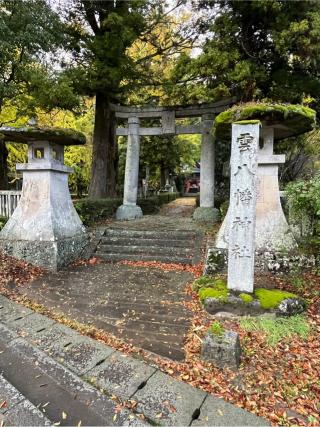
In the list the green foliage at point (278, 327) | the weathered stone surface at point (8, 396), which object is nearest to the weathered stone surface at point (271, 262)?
the green foliage at point (278, 327)

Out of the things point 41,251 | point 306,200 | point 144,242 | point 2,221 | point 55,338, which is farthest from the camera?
point 144,242

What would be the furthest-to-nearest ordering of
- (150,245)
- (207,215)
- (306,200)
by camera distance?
(207,215)
(150,245)
(306,200)

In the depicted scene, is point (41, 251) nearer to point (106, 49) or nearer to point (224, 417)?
point (224, 417)

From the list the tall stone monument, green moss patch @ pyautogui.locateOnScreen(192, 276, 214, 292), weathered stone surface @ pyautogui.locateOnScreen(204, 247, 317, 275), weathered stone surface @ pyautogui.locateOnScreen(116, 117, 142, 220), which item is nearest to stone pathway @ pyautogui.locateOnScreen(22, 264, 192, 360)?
green moss patch @ pyautogui.locateOnScreen(192, 276, 214, 292)

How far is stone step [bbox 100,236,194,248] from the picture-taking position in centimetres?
769

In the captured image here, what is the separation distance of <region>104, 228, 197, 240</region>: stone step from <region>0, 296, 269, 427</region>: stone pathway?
16.3 feet

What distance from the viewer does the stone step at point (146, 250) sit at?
7.36 metres

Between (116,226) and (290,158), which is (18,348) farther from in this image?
(290,158)

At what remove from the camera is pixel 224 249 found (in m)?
5.54

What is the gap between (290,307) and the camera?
3957 mm

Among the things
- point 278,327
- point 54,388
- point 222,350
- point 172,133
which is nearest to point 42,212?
point 54,388

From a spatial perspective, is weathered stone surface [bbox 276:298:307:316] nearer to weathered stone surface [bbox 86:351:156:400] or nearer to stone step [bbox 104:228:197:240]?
weathered stone surface [bbox 86:351:156:400]

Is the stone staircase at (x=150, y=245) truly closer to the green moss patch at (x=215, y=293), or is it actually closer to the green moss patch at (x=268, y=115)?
the green moss patch at (x=215, y=293)

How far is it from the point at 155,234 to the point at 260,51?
6.78 metres
